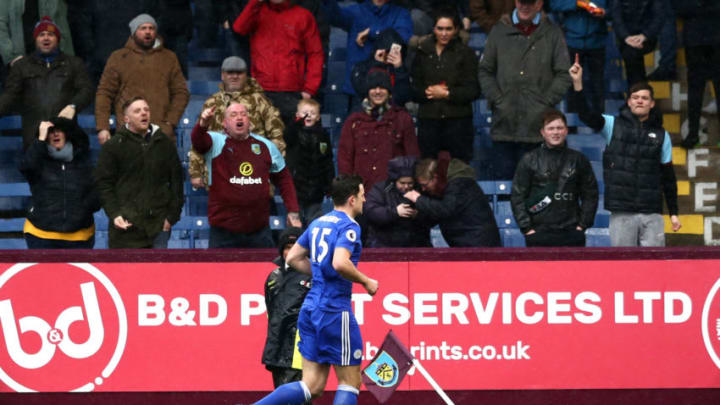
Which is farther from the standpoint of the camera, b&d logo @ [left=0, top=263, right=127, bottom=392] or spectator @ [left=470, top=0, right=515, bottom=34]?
spectator @ [left=470, top=0, right=515, bottom=34]

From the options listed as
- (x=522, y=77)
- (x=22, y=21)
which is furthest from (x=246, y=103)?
(x=22, y=21)

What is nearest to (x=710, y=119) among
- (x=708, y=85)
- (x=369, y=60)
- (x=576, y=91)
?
(x=708, y=85)

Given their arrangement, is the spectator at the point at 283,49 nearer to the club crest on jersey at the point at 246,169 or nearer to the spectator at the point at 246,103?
the spectator at the point at 246,103

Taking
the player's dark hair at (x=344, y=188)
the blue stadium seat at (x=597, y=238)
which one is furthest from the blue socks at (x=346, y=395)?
the blue stadium seat at (x=597, y=238)

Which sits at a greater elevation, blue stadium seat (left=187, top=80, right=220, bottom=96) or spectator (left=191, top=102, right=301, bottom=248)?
blue stadium seat (left=187, top=80, right=220, bottom=96)

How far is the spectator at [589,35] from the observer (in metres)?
12.4

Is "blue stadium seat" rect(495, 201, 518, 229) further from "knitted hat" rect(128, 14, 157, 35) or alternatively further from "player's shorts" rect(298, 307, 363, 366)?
"player's shorts" rect(298, 307, 363, 366)

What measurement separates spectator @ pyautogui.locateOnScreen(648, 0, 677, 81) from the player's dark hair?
230 inches

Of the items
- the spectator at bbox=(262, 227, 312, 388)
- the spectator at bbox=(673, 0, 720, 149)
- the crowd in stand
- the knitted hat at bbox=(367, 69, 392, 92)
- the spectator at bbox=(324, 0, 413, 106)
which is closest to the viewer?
the spectator at bbox=(262, 227, 312, 388)

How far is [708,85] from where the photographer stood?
45.6 feet

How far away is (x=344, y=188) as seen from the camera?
8031 mm

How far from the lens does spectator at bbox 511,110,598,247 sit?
10.3m

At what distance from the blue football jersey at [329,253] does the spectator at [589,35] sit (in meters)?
5.07

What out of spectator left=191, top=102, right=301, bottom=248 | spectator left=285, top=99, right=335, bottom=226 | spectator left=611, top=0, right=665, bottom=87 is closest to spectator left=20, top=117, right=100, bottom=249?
spectator left=191, top=102, right=301, bottom=248
